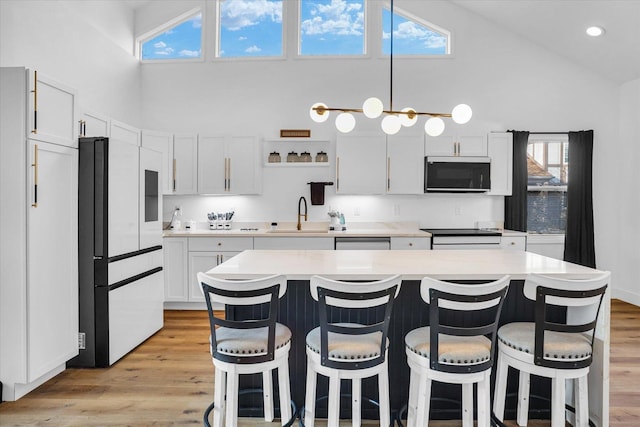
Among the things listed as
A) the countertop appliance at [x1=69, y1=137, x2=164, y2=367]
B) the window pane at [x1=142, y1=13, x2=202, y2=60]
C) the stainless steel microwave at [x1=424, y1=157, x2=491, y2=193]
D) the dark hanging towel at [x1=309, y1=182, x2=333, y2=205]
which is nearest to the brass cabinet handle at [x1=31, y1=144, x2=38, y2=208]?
the countertop appliance at [x1=69, y1=137, x2=164, y2=367]

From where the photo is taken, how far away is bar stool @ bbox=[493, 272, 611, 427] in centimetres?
188

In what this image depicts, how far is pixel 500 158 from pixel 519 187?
503mm

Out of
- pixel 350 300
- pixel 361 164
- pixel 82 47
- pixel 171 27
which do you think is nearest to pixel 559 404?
pixel 350 300

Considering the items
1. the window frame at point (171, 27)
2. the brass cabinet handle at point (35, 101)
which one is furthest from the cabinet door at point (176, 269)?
the window frame at point (171, 27)

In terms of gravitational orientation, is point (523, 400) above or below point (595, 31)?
below

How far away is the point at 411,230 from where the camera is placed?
5.11 m

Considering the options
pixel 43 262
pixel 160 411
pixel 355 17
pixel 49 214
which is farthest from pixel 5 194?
pixel 355 17

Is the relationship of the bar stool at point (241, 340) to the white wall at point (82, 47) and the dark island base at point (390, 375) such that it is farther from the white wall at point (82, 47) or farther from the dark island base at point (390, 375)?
the white wall at point (82, 47)

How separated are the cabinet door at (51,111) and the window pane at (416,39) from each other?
3.97 metres

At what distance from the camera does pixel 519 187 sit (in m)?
5.11

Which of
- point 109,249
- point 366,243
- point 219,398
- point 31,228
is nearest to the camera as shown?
point 219,398

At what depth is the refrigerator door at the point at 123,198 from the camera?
10.0ft

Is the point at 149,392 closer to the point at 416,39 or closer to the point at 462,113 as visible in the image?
the point at 462,113

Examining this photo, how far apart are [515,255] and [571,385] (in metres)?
0.86
